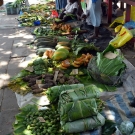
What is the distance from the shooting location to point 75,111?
306cm

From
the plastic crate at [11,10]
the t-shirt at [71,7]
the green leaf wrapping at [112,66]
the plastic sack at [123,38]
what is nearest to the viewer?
the green leaf wrapping at [112,66]

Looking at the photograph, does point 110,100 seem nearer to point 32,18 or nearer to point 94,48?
point 94,48

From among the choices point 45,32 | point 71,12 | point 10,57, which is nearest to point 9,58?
point 10,57

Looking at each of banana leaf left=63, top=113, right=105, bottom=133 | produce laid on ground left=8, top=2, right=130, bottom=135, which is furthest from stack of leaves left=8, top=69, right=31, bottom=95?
banana leaf left=63, top=113, right=105, bottom=133

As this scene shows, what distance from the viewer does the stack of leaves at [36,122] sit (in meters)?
3.14

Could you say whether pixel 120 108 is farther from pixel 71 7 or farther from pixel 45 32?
pixel 71 7

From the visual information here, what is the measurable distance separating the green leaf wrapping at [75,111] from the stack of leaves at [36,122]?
0.68 feet

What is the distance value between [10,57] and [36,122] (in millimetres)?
3194

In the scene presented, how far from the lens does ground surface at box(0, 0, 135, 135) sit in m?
3.76

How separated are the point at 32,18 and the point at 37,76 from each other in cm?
557

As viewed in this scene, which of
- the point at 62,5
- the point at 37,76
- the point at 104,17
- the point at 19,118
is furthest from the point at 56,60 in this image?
the point at 62,5

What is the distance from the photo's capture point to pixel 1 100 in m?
4.19

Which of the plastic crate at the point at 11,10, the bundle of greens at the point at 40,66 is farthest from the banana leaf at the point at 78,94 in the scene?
the plastic crate at the point at 11,10

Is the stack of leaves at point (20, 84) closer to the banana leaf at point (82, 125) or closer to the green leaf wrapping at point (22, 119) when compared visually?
the green leaf wrapping at point (22, 119)
